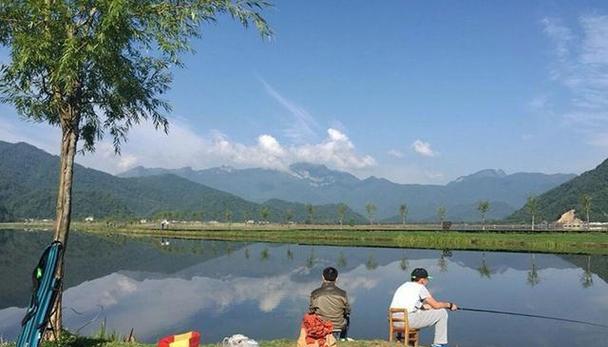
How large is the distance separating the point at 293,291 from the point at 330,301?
26428 millimetres

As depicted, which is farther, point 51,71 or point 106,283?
point 106,283

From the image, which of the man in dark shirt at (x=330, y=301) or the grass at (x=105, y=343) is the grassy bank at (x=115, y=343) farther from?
the man in dark shirt at (x=330, y=301)

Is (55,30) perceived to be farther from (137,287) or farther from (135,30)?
(137,287)

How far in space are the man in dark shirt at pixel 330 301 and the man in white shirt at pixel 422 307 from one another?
1.68 metres

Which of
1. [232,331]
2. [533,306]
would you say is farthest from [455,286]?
[232,331]

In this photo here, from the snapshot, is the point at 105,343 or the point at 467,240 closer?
the point at 105,343

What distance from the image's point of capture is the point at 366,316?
2667 centimetres

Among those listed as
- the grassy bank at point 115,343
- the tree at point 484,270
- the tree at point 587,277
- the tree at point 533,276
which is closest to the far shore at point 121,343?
the grassy bank at point 115,343

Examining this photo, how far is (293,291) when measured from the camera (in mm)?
37406

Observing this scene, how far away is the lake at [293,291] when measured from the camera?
23670mm

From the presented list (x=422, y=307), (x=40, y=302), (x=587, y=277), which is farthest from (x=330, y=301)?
(x=587, y=277)

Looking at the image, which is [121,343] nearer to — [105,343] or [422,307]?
[105,343]

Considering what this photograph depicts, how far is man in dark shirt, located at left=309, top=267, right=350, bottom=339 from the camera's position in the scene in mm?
11617

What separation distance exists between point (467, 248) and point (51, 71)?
68.1m
